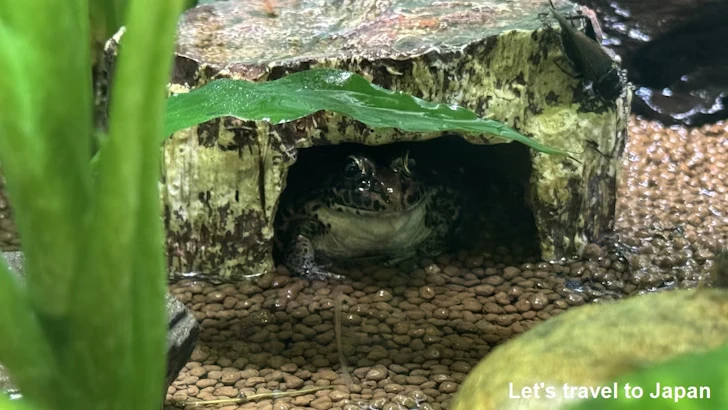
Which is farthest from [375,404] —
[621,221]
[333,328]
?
[621,221]

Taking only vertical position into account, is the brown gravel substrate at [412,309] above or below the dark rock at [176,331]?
below

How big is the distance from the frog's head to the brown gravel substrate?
206mm

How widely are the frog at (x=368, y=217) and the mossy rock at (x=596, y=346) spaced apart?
3.99ft

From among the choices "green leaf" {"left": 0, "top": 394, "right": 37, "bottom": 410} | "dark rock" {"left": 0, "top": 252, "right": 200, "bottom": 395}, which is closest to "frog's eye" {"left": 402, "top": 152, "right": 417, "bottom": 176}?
"dark rock" {"left": 0, "top": 252, "right": 200, "bottom": 395}

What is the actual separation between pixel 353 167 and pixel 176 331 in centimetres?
97

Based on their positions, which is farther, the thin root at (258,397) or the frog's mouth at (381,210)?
the frog's mouth at (381,210)

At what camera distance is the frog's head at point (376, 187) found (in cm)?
200

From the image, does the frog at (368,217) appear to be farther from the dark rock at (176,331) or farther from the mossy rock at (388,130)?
the dark rock at (176,331)

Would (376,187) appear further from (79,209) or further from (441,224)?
(79,209)

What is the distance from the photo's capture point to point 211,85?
1077 millimetres

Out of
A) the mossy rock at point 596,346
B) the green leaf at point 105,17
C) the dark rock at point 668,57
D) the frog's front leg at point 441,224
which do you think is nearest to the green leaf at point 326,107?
the mossy rock at point 596,346

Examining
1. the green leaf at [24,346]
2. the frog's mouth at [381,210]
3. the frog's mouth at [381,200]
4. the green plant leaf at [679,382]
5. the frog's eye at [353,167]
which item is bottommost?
the frog's mouth at [381,210]

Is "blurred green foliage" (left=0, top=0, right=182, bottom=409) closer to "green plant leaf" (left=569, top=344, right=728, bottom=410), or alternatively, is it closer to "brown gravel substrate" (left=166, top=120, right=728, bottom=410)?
"green plant leaf" (left=569, top=344, right=728, bottom=410)

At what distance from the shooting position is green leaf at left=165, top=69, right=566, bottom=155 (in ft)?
3.26
